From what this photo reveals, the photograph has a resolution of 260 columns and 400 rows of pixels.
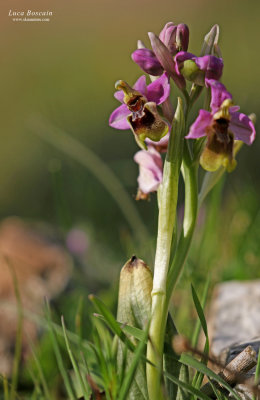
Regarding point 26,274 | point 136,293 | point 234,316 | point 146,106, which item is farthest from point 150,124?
point 26,274

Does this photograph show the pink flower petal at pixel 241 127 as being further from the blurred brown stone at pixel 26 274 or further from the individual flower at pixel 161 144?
the blurred brown stone at pixel 26 274

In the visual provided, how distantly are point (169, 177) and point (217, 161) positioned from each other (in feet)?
0.24

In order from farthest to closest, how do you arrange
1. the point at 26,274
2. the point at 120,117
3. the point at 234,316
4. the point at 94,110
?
the point at 94,110 → the point at 26,274 → the point at 234,316 → the point at 120,117

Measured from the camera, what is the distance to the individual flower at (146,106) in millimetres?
770

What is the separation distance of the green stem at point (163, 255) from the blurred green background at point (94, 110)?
1.01ft

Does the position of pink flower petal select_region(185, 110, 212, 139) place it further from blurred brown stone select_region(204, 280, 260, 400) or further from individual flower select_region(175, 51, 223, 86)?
blurred brown stone select_region(204, 280, 260, 400)

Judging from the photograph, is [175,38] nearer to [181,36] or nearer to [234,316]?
[181,36]

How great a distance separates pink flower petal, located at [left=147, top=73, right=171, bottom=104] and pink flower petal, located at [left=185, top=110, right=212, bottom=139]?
7 cm

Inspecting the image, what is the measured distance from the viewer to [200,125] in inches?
29.3

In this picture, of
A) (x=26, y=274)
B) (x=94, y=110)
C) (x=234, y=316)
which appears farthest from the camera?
(x=94, y=110)

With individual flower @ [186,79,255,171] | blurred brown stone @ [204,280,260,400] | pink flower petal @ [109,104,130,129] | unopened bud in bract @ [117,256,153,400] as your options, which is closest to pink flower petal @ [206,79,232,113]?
individual flower @ [186,79,255,171]

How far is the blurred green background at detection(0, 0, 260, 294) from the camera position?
1.96 metres

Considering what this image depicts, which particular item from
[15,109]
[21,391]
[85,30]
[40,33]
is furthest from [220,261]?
[40,33]

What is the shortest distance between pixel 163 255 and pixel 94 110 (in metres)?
1.72
